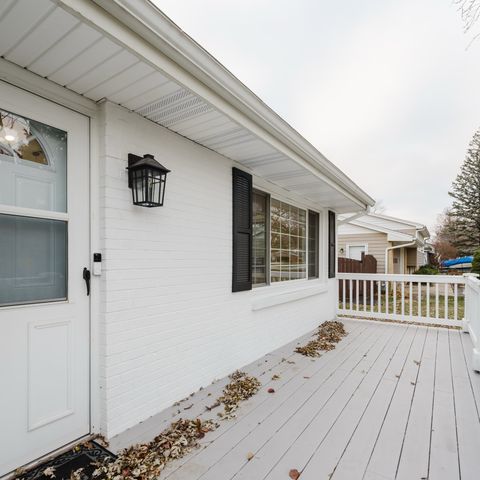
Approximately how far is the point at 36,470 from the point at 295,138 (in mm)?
3147

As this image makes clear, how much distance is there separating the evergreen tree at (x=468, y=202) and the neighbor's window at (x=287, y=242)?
2056 cm

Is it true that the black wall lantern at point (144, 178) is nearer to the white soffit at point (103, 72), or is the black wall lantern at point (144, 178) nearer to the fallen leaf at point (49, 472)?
the white soffit at point (103, 72)

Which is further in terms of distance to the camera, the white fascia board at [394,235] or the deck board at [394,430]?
the white fascia board at [394,235]

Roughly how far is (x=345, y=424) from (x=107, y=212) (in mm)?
2332

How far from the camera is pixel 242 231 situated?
11.3 ft

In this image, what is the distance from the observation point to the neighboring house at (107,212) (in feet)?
5.24

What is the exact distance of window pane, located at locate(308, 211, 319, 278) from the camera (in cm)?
558

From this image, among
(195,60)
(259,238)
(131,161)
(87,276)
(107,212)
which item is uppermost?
(195,60)

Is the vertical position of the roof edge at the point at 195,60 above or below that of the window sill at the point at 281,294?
above

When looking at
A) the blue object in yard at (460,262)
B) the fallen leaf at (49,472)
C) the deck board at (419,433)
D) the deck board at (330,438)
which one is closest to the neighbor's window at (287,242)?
the deck board at (330,438)

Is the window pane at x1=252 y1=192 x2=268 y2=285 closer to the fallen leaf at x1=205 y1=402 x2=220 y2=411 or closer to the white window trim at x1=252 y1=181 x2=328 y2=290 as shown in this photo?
the white window trim at x1=252 y1=181 x2=328 y2=290

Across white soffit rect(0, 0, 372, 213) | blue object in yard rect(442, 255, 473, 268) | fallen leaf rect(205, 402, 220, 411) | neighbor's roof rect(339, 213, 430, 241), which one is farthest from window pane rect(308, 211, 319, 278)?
blue object in yard rect(442, 255, 473, 268)

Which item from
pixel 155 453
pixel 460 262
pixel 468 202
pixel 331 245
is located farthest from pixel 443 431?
pixel 468 202

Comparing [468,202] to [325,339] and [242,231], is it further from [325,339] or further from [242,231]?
[242,231]
